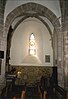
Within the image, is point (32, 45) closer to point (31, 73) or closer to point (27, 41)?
point (27, 41)

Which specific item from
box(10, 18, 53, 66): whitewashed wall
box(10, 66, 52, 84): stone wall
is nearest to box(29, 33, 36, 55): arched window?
box(10, 18, 53, 66): whitewashed wall

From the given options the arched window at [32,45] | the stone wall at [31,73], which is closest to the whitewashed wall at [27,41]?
the arched window at [32,45]

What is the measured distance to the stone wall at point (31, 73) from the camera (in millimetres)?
16562

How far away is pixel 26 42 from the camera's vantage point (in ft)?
57.5

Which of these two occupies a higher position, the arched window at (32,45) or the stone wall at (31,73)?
the arched window at (32,45)

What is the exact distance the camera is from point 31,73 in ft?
54.6

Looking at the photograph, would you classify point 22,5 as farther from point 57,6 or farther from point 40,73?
point 40,73

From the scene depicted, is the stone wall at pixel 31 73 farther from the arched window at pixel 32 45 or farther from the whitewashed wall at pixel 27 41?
the arched window at pixel 32 45

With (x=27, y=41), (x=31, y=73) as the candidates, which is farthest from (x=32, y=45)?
(x=31, y=73)

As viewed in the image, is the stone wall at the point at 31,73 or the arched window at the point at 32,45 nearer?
the stone wall at the point at 31,73

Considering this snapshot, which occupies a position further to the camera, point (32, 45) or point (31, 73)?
point (32, 45)

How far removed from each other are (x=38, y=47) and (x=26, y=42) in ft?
4.28

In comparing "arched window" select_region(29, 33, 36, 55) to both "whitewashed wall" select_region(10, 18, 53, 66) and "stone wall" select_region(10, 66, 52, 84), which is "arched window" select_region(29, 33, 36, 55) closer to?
"whitewashed wall" select_region(10, 18, 53, 66)

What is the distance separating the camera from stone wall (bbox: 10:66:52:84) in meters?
16.6
